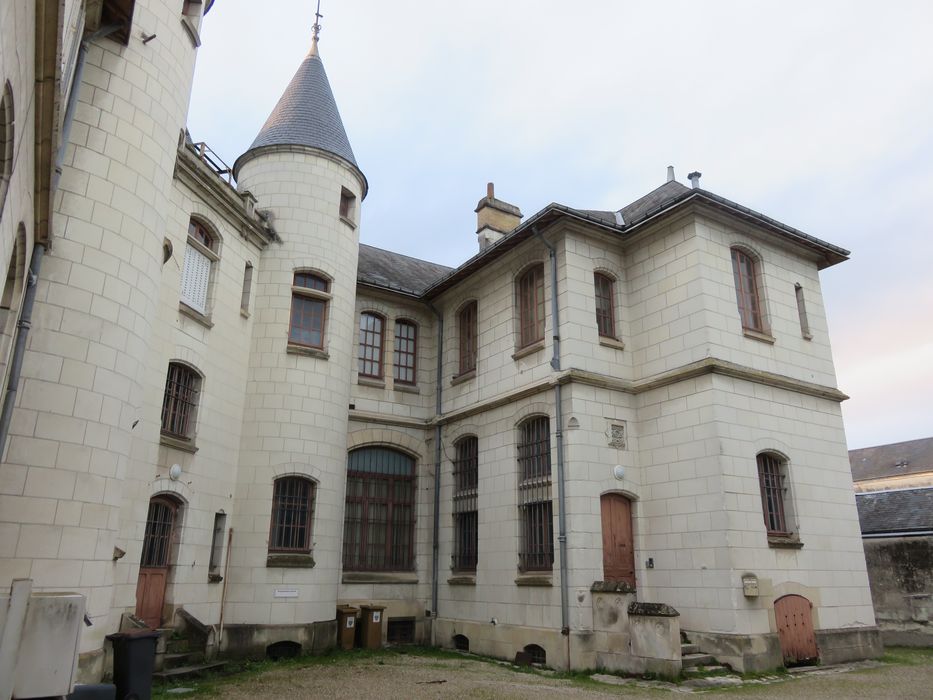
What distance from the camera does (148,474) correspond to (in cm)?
1129

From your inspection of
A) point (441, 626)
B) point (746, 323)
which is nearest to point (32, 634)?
point (441, 626)

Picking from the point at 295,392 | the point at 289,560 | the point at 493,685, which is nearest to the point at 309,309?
the point at 295,392

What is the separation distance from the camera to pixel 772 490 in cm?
1366

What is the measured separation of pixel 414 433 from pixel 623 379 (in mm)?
5838

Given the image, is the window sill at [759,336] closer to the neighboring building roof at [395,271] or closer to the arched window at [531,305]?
the arched window at [531,305]

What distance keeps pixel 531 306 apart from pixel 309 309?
5.03 meters

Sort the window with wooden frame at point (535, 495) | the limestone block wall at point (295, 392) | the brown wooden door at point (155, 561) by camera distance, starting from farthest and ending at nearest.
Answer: the window with wooden frame at point (535, 495) < the limestone block wall at point (295, 392) < the brown wooden door at point (155, 561)

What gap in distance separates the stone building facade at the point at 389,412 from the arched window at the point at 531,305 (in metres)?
0.07

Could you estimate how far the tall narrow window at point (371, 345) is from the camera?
18.0 metres

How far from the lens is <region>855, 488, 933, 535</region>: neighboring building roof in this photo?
17.1 metres

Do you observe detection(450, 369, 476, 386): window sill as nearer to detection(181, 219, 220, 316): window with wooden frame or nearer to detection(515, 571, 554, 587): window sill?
detection(515, 571, 554, 587): window sill

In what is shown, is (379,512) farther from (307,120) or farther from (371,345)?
(307,120)

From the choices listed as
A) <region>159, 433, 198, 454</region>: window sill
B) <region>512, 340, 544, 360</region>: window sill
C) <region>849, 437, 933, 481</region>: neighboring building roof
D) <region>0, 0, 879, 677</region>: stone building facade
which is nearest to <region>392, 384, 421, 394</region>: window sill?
<region>0, 0, 879, 677</region>: stone building facade

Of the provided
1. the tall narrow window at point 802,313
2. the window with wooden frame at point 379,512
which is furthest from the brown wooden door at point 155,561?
the tall narrow window at point 802,313
